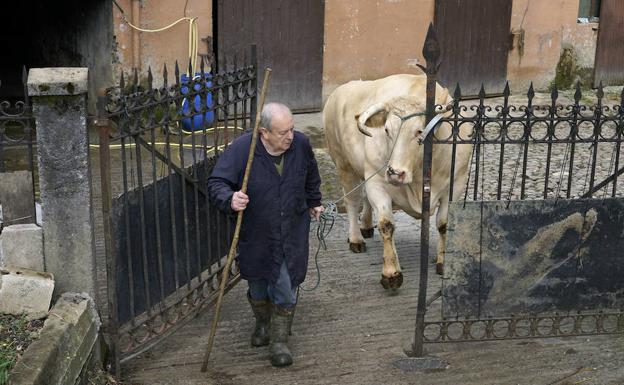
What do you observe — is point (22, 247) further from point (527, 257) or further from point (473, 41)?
point (473, 41)

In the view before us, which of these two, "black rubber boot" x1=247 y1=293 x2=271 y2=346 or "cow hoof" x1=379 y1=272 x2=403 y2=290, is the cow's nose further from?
"black rubber boot" x1=247 y1=293 x2=271 y2=346

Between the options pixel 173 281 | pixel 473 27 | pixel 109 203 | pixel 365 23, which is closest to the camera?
pixel 109 203

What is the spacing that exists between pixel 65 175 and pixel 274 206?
123 centimetres

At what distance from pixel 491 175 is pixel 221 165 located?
5631mm

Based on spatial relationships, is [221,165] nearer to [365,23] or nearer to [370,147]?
[370,147]

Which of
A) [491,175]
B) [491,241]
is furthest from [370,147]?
[491,175]

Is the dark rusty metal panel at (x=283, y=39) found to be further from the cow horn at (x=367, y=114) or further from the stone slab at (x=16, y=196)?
the stone slab at (x=16, y=196)

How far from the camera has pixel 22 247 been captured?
4.77 meters

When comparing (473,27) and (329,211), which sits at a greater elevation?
(473,27)

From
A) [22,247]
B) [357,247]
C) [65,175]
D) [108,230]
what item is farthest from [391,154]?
[22,247]

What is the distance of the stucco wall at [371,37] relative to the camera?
45.9 ft

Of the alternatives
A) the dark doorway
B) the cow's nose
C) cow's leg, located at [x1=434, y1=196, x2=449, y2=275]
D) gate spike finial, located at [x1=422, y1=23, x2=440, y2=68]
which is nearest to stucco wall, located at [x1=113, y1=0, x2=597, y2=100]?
the dark doorway

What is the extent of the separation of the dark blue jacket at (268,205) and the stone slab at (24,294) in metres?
1.09

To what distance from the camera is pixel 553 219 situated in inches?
206
